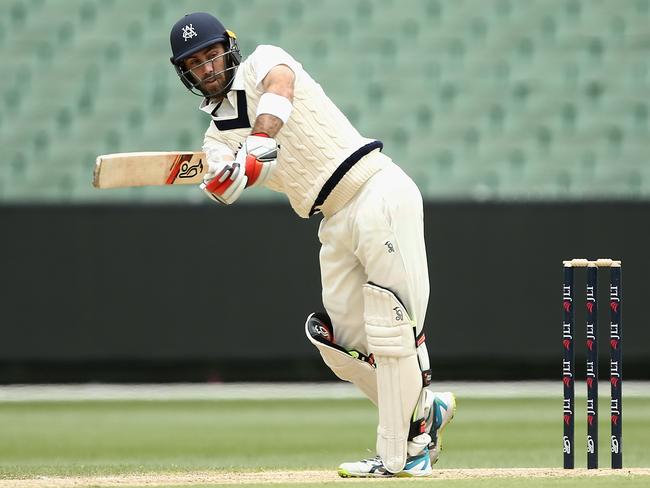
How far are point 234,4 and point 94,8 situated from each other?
42.5 inches

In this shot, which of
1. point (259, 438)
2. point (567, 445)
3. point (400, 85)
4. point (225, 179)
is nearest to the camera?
point (225, 179)

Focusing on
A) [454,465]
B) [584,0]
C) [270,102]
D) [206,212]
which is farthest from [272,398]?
[270,102]

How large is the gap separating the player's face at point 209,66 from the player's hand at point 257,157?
291mm

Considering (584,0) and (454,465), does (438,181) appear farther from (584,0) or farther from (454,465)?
(454,465)

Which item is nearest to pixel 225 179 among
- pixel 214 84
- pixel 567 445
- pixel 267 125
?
pixel 267 125

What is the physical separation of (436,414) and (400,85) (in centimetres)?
606

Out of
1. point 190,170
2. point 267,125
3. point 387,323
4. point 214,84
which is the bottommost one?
point 387,323

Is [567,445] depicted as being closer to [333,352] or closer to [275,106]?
[333,352]

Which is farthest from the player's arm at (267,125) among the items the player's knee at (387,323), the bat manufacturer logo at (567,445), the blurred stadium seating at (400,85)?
the blurred stadium seating at (400,85)

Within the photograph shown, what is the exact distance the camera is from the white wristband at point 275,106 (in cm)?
398

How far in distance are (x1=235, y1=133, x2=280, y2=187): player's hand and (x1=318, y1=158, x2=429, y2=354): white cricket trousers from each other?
0.35m

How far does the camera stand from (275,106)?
13.1 ft

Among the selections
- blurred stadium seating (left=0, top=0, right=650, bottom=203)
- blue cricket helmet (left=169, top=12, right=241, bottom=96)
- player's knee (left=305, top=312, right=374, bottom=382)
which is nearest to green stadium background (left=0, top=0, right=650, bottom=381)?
blurred stadium seating (left=0, top=0, right=650, bottom=203)

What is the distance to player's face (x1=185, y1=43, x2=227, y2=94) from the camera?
4129 mm
